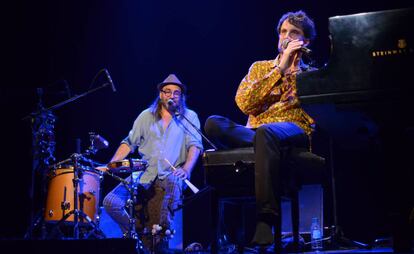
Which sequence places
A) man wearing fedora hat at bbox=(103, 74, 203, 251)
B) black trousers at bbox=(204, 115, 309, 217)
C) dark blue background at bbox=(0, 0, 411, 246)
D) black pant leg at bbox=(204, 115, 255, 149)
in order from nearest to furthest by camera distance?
black trousers at bbox=(204, 115, 309, 217) → black pant leg at bbox=(204, 115, 255, 149) → man wearing fedora hat at bbox=(103, 74, 203, 251) → dark blue background at bbox=(0, 0, 411, 246)

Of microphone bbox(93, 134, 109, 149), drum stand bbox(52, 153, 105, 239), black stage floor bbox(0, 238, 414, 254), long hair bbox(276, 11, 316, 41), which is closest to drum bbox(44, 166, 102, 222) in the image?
drum stand bbox(52, 153, 105, 239)

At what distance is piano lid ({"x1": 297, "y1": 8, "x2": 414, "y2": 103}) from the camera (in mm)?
2215

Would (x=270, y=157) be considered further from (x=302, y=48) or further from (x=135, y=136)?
(x=135, y=136)

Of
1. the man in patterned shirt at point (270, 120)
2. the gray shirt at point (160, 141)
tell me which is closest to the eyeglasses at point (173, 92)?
the gray shirt at point (160, 141)

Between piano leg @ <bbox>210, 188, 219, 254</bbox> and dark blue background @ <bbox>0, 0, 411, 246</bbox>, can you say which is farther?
dark blue background @ <bbox>0, 0, 411, 246</bbox>

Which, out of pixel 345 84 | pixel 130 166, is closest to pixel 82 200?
pixel 130 166

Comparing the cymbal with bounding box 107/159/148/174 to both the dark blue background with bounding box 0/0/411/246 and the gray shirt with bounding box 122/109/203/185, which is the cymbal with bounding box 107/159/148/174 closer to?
the gray shirt with bounding box 122/109/203/185

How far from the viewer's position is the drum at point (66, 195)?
519 centimetres

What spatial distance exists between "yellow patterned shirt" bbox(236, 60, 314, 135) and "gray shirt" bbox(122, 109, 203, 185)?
1.79m

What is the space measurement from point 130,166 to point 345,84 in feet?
8.86

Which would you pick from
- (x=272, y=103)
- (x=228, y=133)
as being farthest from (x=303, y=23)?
(x=228, y=133)

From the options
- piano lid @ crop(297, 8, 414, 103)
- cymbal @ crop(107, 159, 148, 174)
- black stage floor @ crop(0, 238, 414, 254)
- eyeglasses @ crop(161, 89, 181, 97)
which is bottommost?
black stage floor @ crop(0, 238, 414, 254)

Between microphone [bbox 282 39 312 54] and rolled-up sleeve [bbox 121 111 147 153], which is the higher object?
microphone [bbox 282 39 312 54]

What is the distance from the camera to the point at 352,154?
3.95 metres
